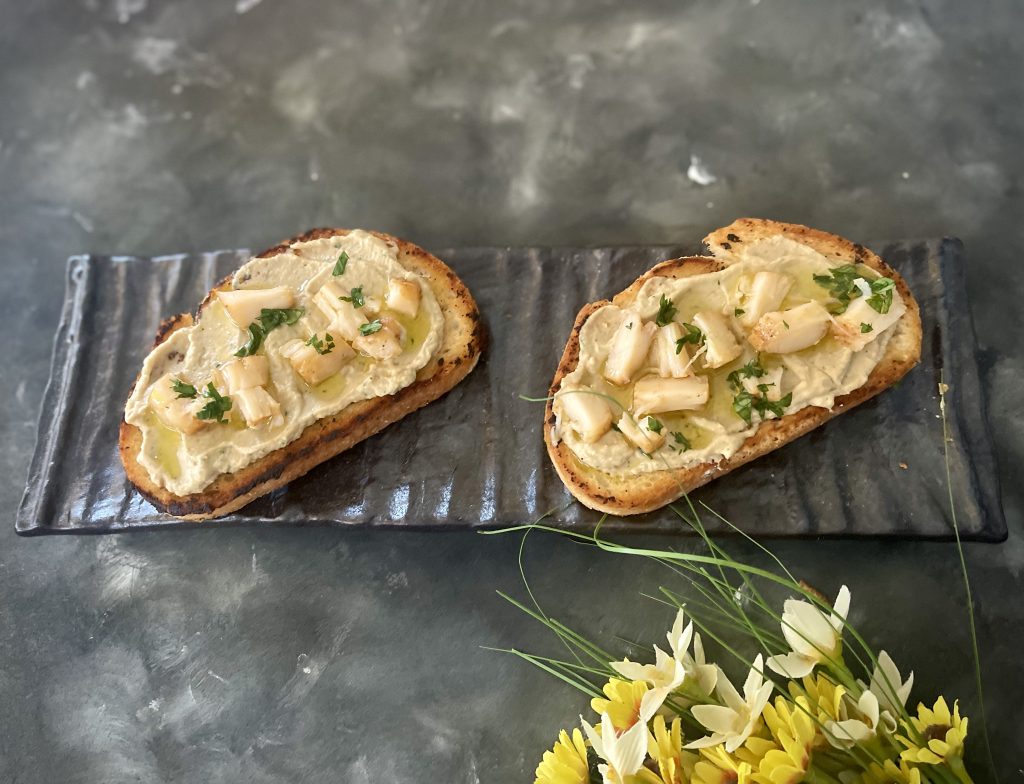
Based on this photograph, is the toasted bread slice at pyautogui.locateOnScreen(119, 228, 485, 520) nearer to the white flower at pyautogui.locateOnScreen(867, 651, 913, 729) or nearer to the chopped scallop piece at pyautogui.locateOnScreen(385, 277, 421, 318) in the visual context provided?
the chopped scallop piece at pyautogui.locateOnScreen(385, 277, 421, 318)

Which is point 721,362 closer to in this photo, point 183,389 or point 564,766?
point 564,766

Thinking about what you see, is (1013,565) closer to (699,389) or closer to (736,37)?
(699,389)

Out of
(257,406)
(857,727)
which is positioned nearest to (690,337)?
(857,727)

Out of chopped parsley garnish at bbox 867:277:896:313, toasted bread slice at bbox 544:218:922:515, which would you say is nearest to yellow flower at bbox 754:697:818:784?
toasted bread slice at bbox 544:218:922:515

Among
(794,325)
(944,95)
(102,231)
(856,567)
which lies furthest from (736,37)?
(102,231)

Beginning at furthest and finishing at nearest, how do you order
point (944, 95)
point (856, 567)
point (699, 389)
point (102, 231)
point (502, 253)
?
1. point (102, 231)
2. point (944, 95)
3. point (502, 253)
4. point (856, 567)
5. point (699, 389)

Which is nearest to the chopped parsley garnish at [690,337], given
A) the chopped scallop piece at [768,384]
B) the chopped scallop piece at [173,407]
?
the chopped scallop piece at [768,384]
